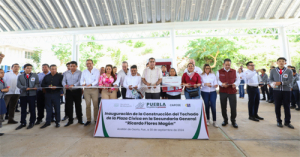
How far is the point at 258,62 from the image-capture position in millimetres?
16547

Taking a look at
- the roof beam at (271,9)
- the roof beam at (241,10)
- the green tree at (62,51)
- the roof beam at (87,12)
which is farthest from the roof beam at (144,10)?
the green tree at (62,51)

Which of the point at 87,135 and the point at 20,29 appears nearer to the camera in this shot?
the point at 87,135

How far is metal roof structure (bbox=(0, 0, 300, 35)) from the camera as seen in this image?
328 inches

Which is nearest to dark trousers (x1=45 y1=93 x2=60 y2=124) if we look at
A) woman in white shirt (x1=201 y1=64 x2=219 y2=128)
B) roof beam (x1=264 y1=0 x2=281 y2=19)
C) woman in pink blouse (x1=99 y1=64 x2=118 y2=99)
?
woman in pink blouse (x1=99 y1=64 x2=118 y2=99)

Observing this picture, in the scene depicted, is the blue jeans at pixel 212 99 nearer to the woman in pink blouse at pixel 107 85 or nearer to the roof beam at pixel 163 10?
the woman in pink blouse at pixel 107 85

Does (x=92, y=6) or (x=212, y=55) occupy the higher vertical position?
(x=92, y=6)

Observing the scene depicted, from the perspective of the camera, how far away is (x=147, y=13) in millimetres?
8695

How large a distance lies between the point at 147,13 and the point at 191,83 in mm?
6319

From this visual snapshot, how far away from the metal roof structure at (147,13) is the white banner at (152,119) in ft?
22.6

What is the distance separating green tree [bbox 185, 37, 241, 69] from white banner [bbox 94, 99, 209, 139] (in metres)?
14.5

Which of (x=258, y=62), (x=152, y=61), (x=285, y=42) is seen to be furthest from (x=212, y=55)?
(x=152, y=61)

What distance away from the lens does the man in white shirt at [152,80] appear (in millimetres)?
4180

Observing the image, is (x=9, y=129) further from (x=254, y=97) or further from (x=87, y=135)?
(x=254, y=97)

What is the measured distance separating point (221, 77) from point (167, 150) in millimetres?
2668
